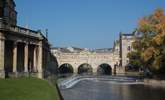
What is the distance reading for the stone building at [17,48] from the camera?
154 ft

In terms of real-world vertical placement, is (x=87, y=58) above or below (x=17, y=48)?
below

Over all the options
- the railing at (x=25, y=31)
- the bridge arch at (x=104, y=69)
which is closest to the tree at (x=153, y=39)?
the railing at (x=25, y=31)

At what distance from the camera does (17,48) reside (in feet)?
181

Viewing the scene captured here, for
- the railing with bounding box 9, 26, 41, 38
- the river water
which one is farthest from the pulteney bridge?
the river water

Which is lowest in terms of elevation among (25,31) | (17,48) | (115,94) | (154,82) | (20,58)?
(115,94)

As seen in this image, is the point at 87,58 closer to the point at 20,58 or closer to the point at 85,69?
the point at 85,69

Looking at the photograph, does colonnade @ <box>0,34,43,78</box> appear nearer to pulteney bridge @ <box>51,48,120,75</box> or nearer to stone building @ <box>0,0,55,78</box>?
stone building @ <box>0,0,55,78</box>

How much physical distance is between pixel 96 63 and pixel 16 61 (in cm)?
9826

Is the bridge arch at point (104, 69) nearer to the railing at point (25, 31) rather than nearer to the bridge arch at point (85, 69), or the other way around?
the bridge arch at point (85, 69)

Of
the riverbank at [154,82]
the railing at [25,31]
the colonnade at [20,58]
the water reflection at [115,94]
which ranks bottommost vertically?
the water reflection at [115,94]

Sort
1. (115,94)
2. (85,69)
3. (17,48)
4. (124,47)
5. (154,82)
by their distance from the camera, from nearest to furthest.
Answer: (115,94) < (17,48) < (154,82) < (124,47) < (85,69)

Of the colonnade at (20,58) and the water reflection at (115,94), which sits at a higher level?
the colonnade at (20,58)

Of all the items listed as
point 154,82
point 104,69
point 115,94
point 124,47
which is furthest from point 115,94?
point 104,69

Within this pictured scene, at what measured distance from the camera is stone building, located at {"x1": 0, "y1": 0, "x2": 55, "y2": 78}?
4684cm
